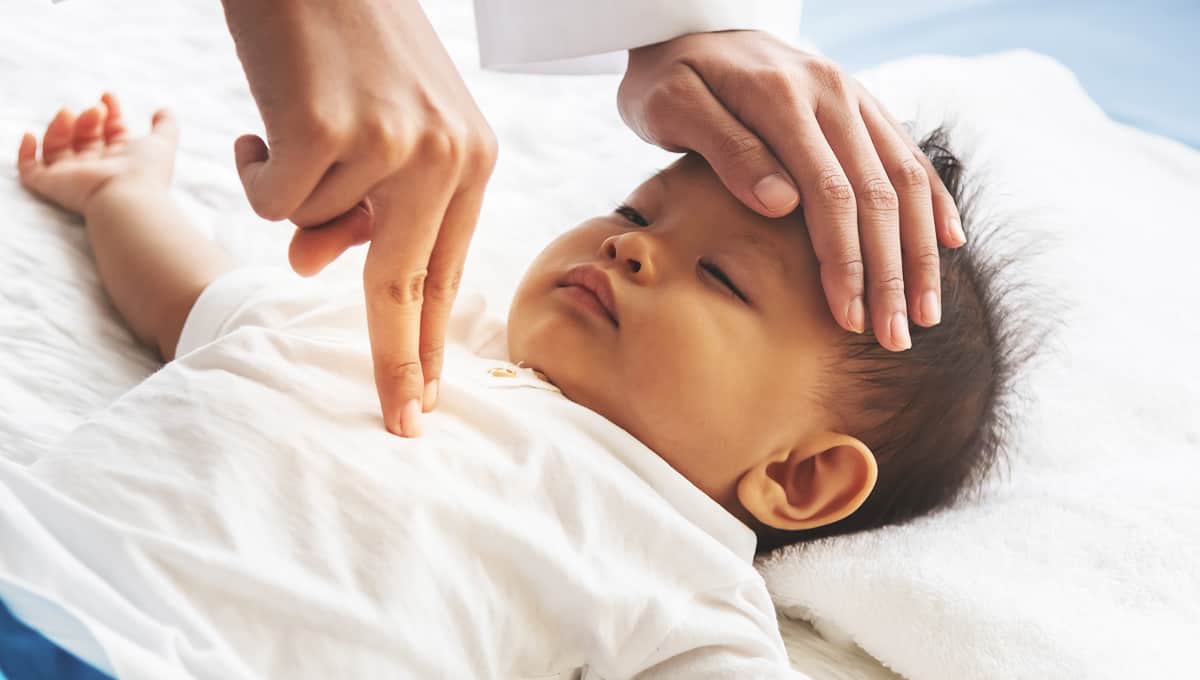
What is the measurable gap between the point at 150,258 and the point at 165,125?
0.96 feet

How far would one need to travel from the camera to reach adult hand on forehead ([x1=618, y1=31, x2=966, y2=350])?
93 cm

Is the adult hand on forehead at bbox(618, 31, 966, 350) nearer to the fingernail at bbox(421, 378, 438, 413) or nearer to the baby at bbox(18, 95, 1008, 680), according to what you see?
the baby at bbox(18, 95, 1008, 680)

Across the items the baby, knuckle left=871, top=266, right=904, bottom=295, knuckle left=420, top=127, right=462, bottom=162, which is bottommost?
the baby

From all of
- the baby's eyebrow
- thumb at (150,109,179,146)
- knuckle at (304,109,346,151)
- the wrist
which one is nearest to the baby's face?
the baby's eyebrow

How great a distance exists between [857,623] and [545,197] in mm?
720

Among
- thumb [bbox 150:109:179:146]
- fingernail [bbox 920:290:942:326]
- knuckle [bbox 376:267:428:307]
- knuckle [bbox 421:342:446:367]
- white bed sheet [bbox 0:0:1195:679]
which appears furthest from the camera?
thumb [bbox 150:109:179:146]

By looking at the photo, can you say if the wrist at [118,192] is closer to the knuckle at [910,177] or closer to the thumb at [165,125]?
the thumb at [165,125]

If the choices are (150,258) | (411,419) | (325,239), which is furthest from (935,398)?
(150,258)

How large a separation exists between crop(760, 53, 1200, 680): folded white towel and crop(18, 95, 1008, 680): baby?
7cm

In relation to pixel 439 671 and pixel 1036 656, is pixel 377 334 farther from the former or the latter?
pixel 1036 656

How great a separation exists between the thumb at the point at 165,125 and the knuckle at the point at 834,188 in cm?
83

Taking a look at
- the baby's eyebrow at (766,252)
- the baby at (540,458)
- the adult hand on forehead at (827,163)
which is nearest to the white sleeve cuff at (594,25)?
the adult hand on forehead at (827,163)

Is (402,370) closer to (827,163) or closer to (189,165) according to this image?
(827,163)

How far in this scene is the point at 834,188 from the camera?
3.05 ft
